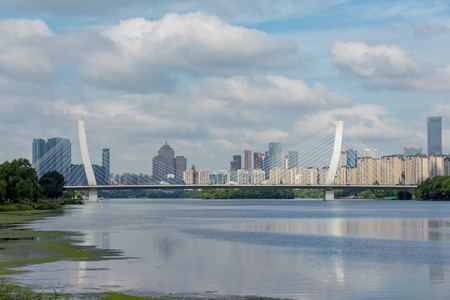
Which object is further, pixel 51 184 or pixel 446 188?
pixel 446 188

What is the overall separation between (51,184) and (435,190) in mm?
113853

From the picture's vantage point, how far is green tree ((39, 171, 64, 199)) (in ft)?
459

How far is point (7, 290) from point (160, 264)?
1118 cm

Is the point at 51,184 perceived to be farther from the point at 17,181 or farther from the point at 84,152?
the point at 17,181

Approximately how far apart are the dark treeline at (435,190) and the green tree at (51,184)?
110 metres

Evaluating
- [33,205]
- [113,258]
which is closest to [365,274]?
[113,258]

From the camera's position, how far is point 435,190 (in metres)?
183

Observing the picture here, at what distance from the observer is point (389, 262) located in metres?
33.5

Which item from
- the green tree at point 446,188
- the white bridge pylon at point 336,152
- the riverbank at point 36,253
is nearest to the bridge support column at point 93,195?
the white bridge pylon at point 336,152

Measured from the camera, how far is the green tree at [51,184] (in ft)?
459

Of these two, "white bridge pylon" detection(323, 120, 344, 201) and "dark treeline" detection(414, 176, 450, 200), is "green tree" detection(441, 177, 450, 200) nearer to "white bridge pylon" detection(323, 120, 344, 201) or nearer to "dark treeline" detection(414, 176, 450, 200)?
"dark treeline" detection(414, 176, 450, 200)

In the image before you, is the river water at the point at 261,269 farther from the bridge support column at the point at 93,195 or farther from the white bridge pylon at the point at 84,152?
the bridge support column at the point at 93,195

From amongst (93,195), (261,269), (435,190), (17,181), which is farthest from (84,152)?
(261,269)

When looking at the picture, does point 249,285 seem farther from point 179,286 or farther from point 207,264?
point 207,264
